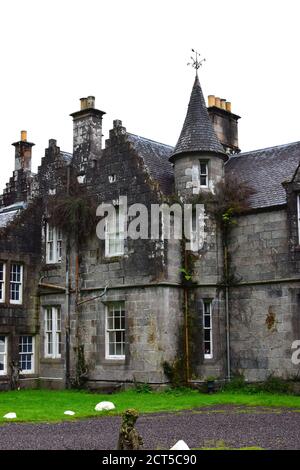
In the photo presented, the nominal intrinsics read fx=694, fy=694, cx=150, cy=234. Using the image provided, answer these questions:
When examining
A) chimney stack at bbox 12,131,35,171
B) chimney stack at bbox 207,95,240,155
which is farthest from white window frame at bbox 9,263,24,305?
chimney stack at bbox 207,95,240,155

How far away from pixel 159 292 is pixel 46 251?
6.24 metres

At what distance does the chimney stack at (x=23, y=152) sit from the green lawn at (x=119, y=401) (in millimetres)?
10864

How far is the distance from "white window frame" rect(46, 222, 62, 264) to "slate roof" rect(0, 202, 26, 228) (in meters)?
1.43

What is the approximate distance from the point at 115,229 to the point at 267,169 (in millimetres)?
5945

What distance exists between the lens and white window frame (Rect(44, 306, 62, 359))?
2636 cm

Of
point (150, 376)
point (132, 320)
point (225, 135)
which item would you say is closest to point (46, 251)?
point (132, 320)

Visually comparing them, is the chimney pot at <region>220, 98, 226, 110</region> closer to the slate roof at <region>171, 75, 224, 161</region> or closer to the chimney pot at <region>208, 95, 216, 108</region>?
the chimney pot at <region>208, 95, 216, 108</region>

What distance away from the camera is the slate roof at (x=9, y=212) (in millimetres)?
27061

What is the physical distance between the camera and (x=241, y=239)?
23.8 meters

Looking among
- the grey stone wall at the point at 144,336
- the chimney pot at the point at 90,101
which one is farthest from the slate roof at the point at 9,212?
the grey stone wall at the point at 144,336

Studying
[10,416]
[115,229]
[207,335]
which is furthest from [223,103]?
[10,416]

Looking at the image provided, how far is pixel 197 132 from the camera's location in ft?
81.3

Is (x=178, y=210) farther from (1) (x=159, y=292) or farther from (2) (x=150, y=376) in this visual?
(2) (x=150, y=376)

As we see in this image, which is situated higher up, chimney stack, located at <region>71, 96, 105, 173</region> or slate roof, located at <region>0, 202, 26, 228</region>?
chimney stack, located at <region>71, 96, 105, 173</region>
